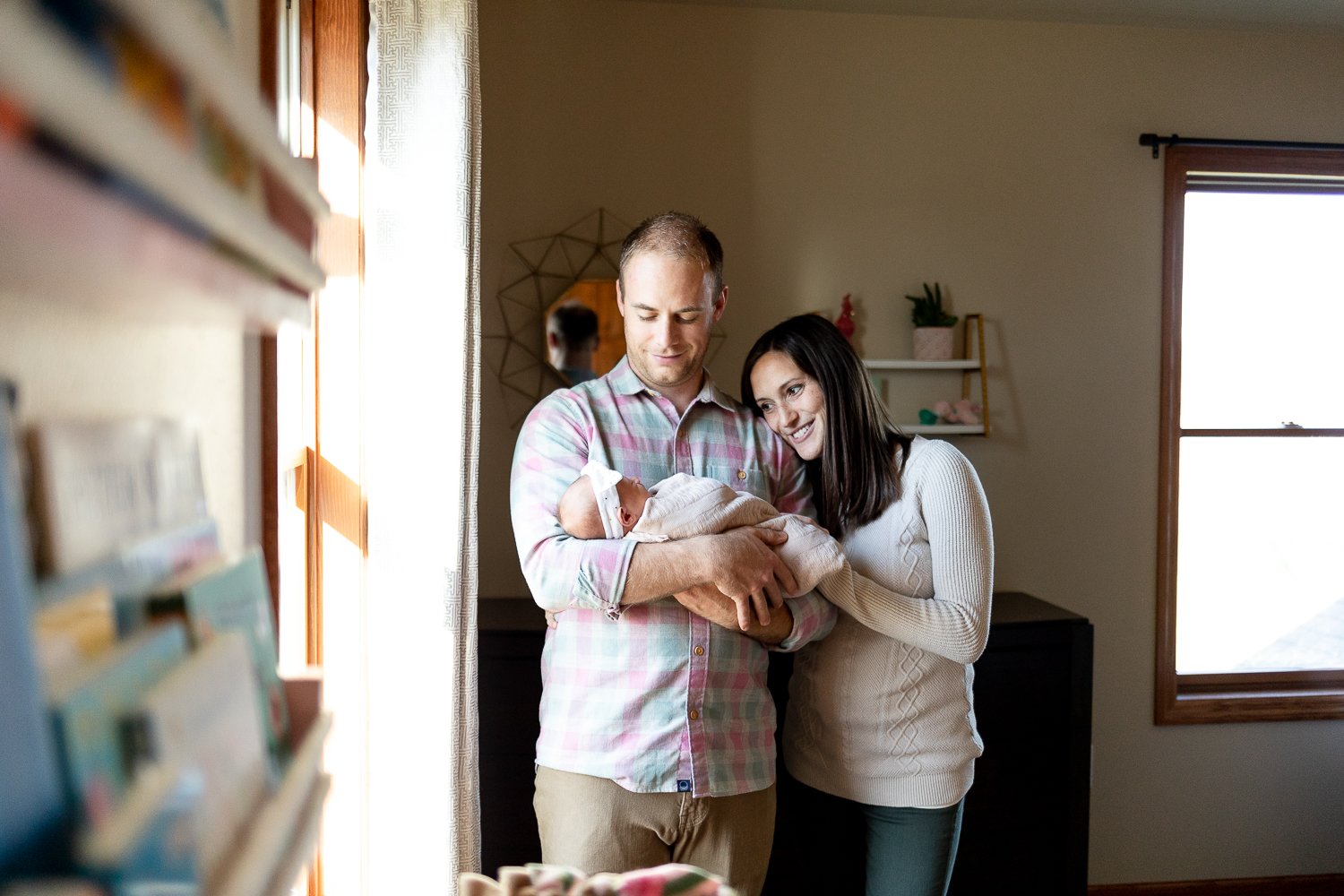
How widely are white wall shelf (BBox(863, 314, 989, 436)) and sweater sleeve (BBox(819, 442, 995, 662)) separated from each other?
141 centimetres

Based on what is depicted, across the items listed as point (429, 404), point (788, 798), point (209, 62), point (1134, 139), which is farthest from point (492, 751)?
point (1134, 139)

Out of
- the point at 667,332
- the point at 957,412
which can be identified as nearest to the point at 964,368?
the point at 957,412

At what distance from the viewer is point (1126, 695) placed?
335cm

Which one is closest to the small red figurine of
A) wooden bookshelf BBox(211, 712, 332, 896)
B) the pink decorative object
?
the pink decorative object

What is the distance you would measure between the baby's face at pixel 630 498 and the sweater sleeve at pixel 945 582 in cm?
34

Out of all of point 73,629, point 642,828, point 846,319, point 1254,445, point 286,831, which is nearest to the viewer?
point 73,629

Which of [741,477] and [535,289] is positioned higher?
[535,289]

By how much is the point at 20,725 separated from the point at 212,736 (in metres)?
0.17

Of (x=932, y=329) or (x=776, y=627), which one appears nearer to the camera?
(x=776, y=627)

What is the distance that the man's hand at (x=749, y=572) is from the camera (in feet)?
5.02

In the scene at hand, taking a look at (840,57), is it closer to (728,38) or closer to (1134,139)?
(728,38)

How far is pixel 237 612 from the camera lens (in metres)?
0.62

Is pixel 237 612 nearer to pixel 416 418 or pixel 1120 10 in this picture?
pixel 416 418

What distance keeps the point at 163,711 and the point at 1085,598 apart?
10.9 ft
